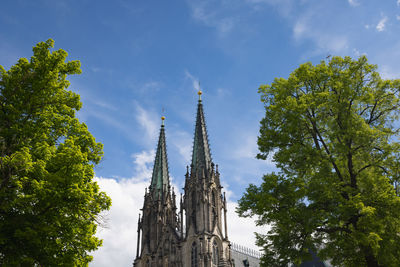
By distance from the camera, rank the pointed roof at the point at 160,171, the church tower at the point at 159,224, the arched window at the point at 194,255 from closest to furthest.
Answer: the arched window at the point at 194,255 → the church tower at the point at 159,224 → the pointed roof at the point at 160,171

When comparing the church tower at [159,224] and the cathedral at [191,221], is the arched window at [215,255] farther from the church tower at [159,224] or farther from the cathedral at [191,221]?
the church tower at [159,224]

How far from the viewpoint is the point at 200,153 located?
4316 cm

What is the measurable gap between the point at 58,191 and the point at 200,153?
3253 cm

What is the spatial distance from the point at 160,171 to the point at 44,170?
124 feet

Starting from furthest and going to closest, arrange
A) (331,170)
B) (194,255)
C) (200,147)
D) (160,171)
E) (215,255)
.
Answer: (160,171) → (200,147) → (194,255) → (215,255) → (331,170)

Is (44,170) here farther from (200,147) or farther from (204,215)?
(200,147)

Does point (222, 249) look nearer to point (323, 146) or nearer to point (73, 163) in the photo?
point (323, 146)

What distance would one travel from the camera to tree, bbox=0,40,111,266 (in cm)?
1094

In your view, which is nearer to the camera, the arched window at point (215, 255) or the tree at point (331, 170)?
the tree at point (331, 170)

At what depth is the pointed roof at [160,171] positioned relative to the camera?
156 feet

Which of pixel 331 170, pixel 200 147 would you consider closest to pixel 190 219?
pixel 200 147

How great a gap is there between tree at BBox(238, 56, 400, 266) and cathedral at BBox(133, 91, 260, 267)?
23579mm

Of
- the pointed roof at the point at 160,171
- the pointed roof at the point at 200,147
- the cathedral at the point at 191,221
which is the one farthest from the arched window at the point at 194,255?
the pointed roof at the point at 160,171

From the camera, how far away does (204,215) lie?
37844mm
